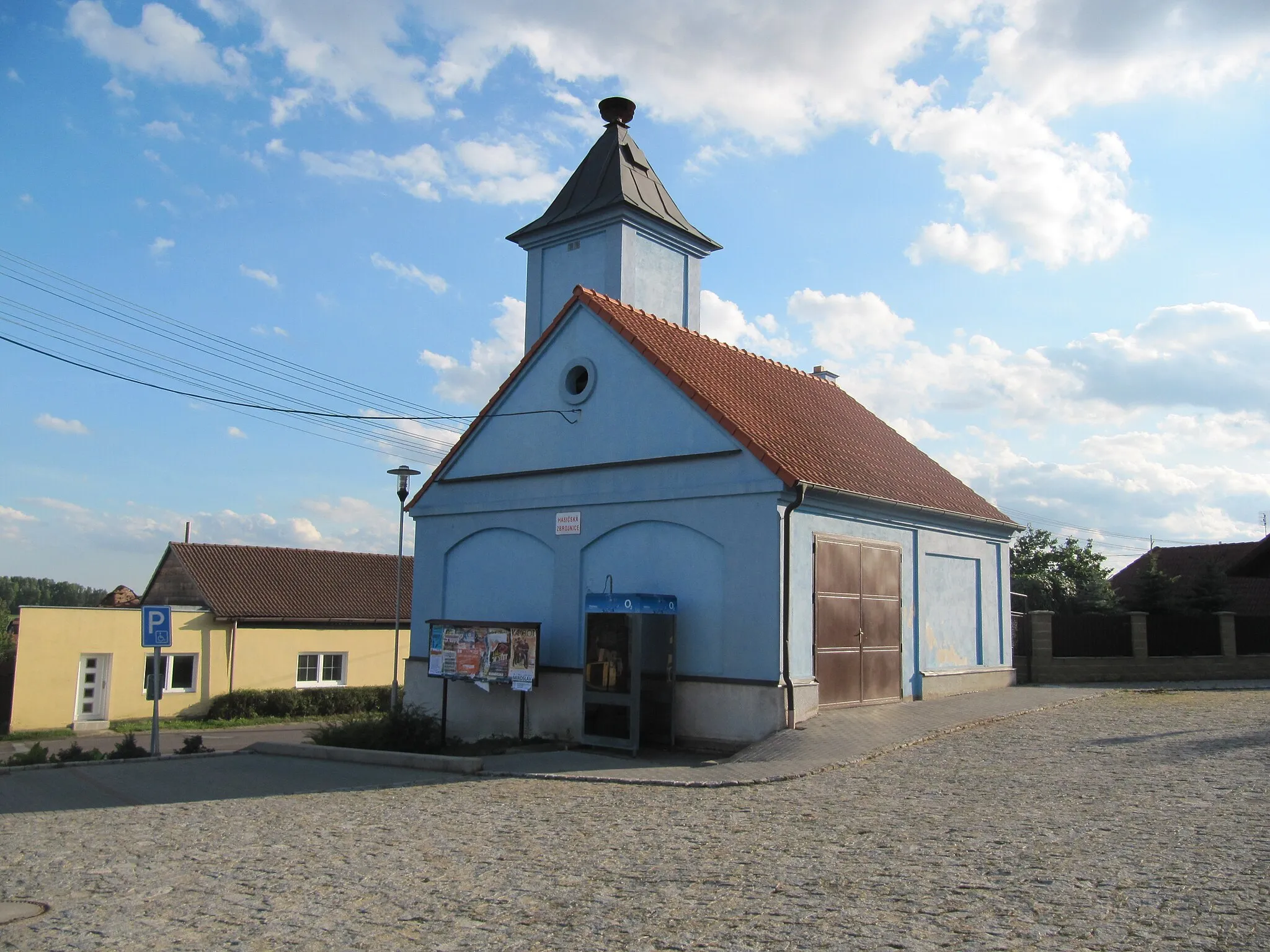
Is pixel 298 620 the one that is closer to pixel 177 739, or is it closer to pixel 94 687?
pixel 94 687

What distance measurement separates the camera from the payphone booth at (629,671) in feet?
46.6

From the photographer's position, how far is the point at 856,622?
52.5 ft

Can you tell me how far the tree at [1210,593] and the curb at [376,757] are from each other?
2667 centimetres

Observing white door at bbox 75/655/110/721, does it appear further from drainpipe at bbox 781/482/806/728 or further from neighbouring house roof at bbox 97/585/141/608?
drainpipe at bbox 781/482/806/728

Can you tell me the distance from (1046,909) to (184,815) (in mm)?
8051

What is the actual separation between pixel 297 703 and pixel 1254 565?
34657 millimetres

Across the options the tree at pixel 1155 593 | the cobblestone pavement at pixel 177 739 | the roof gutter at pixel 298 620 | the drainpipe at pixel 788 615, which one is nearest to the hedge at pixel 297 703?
the cobblestone pavement at pixel 177 739

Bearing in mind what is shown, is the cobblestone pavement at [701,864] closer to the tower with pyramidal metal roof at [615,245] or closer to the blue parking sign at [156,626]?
the blue parking sign at [156,626]

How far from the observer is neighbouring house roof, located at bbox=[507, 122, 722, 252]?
925 inches

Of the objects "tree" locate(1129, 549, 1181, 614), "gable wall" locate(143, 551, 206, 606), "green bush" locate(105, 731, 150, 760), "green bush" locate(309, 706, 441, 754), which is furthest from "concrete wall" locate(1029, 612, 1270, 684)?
"gable wall" locate(143, 551, 206, 606)

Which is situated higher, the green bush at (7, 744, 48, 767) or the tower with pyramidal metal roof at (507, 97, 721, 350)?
the tower with pyramidal metal roof at (507, 97, 721, 350)

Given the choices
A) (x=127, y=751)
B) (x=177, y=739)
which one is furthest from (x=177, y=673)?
(x=127, y=751)

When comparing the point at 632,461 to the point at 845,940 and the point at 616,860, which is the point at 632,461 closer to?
the point at 616,860

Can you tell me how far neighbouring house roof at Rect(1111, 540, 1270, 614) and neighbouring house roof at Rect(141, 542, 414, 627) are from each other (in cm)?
2615
